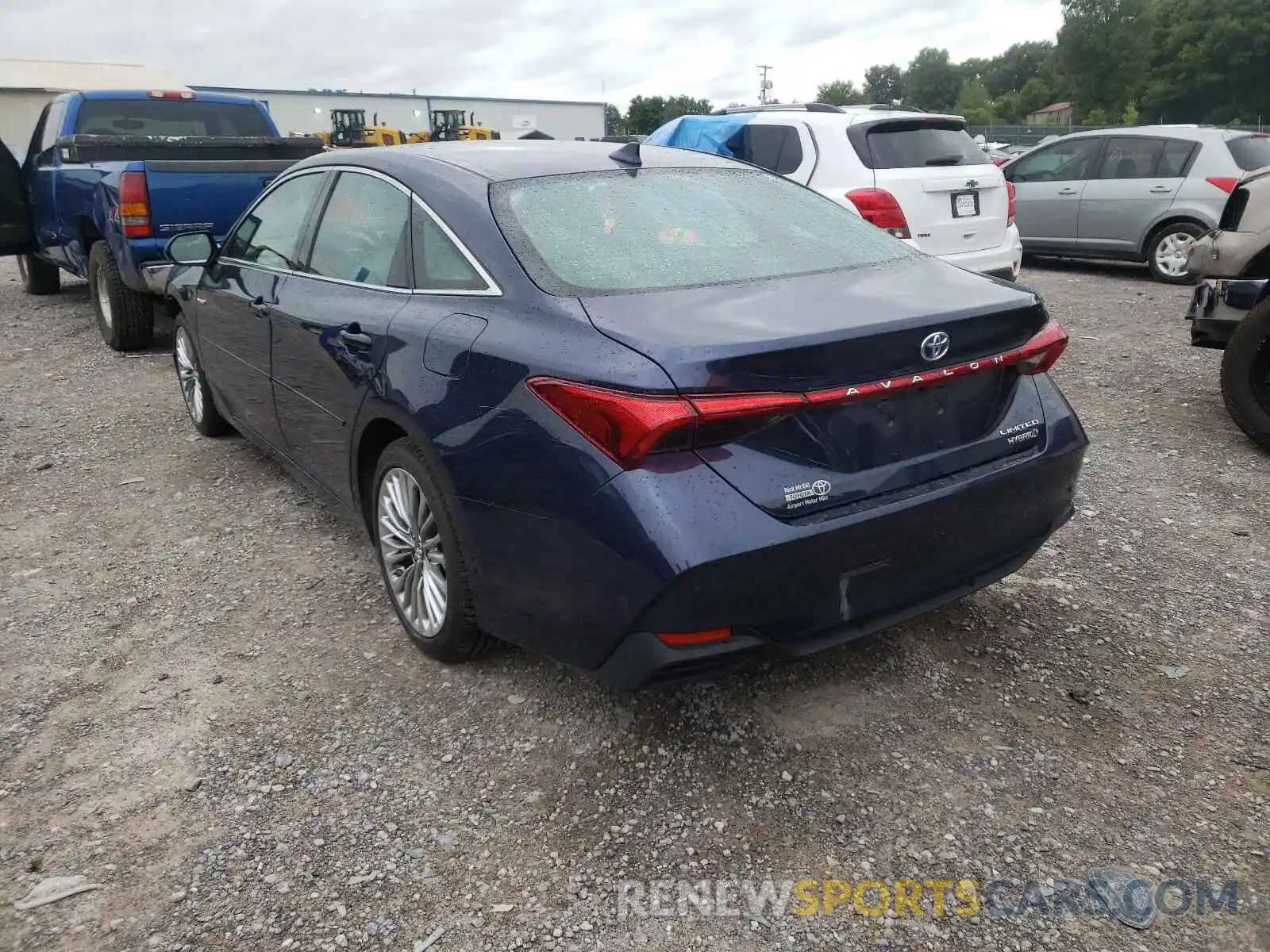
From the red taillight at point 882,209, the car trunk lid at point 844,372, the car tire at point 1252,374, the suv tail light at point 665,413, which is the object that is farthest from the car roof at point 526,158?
the red taillight at point 882,209

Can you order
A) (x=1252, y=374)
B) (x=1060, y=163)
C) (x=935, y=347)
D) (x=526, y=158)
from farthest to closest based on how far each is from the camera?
(x=1060, y=163) < (x=1252, y=374) < (x=526, y=158) < (x=935, y=347)

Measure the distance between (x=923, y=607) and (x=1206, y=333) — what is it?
3.69 metres

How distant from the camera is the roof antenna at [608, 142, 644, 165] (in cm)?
337

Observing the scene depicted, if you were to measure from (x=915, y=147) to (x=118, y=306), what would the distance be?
621 cm

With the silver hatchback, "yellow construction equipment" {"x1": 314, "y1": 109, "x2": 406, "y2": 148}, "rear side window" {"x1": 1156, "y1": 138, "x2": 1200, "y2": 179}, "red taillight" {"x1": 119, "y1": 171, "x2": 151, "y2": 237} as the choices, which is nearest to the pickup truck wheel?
"red taillight" {"x1": 119, "y1": 171, "x2": 151, "y2": 237}

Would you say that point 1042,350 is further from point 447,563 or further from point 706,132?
point 706,132

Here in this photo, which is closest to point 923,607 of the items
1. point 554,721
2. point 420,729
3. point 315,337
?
point 554,721

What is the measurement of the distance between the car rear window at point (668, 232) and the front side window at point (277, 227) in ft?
4.27

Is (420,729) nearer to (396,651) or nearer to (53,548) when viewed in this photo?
(396,651)

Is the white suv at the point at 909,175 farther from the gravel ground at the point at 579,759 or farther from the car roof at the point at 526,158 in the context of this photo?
the car roof at the point at 526,158

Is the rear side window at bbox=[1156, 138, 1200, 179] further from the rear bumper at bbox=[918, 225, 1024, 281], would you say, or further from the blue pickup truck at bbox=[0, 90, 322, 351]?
the blue pickup truck at bbox=[0, 90, 322, 351]

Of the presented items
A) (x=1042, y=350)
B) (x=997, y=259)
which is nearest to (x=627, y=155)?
(x=1042, y=350)

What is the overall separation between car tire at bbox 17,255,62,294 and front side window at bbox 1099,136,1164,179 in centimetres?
1151

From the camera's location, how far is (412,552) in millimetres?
3129
